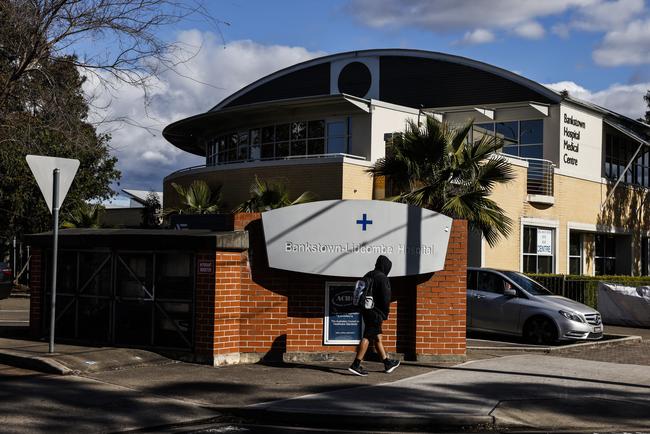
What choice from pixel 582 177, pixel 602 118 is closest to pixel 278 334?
pixel 582 177

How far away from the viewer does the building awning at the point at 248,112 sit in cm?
2697

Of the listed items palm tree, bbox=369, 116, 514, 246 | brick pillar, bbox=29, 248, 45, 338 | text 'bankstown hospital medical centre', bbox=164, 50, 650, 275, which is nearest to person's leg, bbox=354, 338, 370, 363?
brick pillar, bbox=29, 248, 45, 338

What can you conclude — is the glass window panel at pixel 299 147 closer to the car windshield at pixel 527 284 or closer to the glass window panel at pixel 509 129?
the glass window panel at pixel 509 129

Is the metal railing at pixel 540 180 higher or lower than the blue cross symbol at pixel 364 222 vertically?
higher

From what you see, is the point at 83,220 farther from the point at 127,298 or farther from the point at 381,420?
the point at 381,420

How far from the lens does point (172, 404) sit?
9.03 meters

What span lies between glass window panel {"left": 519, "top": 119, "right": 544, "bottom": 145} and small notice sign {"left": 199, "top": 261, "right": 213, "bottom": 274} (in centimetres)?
2084

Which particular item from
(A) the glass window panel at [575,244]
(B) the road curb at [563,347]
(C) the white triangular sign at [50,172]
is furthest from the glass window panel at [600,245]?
(C) the white triangular sign at [50,172]

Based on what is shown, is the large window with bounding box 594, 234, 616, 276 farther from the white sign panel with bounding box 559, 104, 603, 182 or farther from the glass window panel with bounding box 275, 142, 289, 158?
the glass window panel with bounding box 275, 142, 289, 158

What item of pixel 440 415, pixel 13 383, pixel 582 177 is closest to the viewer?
pixel 440 415

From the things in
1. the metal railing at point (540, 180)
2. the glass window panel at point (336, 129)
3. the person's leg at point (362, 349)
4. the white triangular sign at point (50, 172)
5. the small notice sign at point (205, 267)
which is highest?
the glass window panel at point (336, 129)

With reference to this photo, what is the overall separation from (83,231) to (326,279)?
424 centimetres

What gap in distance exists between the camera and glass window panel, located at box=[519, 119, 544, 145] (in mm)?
29797

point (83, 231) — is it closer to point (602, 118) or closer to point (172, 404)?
point (172, 404)
